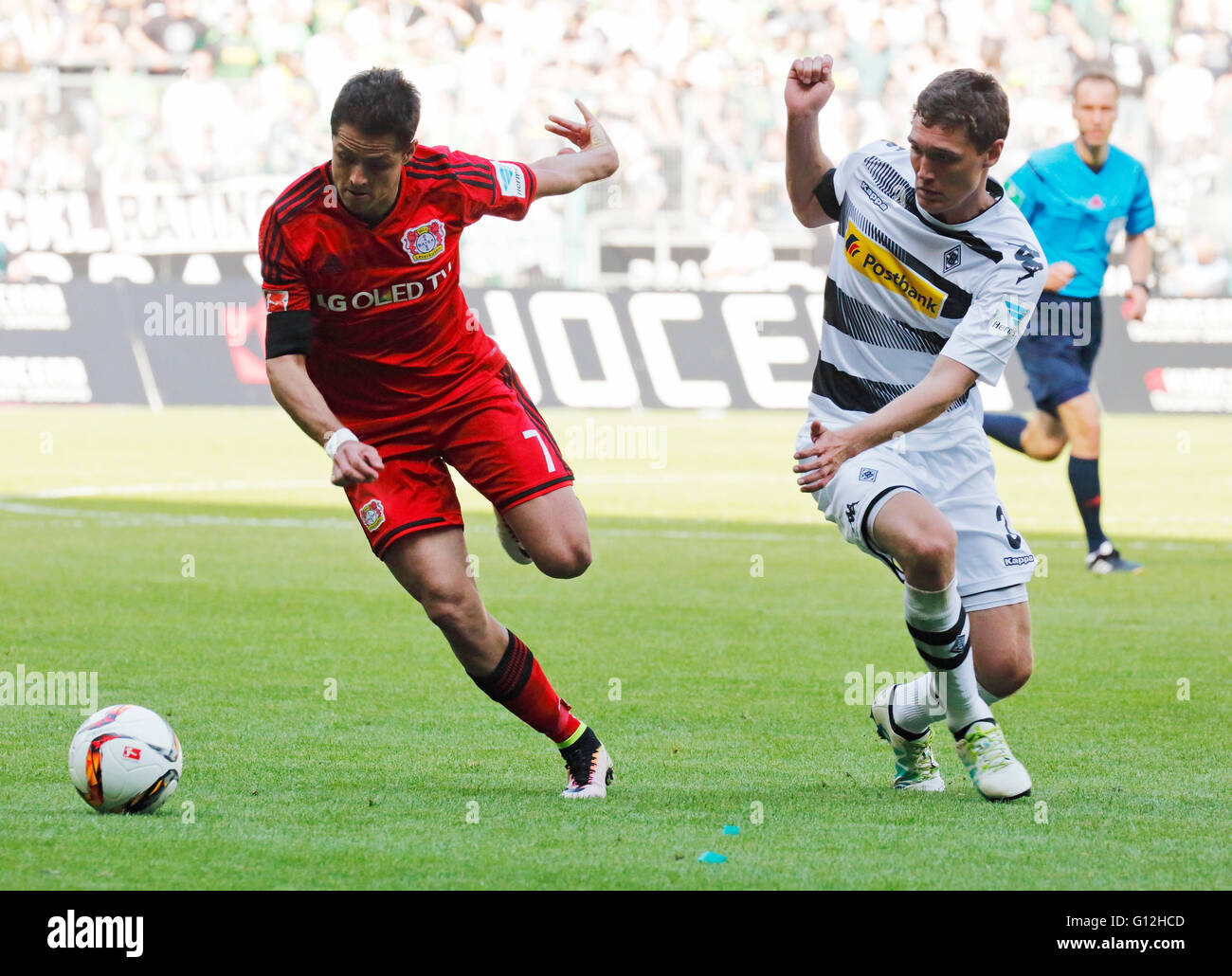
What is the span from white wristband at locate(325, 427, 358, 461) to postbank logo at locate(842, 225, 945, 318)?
1727 mm

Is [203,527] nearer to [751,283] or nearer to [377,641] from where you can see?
[377,641]

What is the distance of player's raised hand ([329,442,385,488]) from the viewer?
4.76 meters

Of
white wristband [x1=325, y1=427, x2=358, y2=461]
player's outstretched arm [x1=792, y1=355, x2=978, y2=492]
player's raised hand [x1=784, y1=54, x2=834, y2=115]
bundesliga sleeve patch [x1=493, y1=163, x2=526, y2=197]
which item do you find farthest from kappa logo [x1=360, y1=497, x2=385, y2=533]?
player's raised hand [x1=784, y1=54, x2=834, y2=115]

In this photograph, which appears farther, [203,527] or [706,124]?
[706,124]

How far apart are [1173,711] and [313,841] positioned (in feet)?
12.1

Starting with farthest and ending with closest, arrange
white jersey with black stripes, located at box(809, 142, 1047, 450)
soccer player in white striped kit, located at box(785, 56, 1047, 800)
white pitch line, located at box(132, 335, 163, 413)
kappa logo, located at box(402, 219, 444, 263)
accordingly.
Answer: white pitch line, located at box(132, 335, 163, 413) → kappa logo, located at box(402, 219, 444, 263) → white jersey with black stripes, located at box(809, 142, 1047, 450) → soccer player in white striped kit, located at box(785, 56, 1047, 800)

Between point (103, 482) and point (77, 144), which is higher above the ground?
point (77, 144)

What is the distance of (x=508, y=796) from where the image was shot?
202 inches

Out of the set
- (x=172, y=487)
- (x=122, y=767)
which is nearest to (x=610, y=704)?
(x=122, y=767)

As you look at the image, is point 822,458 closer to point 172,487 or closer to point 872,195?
point 872,195

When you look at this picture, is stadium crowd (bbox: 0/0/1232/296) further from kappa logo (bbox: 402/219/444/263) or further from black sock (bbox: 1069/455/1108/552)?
kappa logo (bbox: 402/219/444/263)

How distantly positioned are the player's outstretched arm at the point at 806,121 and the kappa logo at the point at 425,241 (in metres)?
1.13

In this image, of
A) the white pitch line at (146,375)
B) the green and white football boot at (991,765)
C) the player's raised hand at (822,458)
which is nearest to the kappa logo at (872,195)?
the player's raised hand at (822,458)
